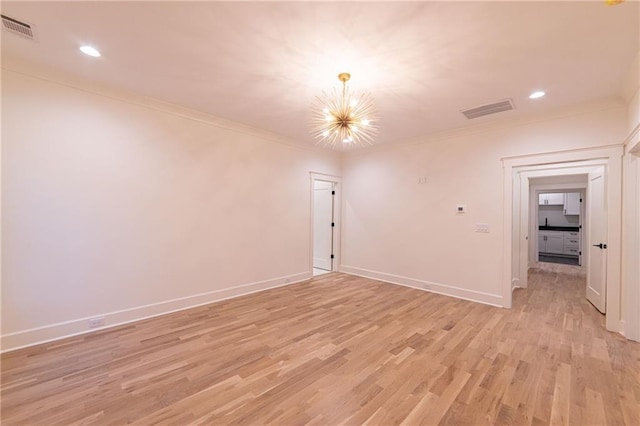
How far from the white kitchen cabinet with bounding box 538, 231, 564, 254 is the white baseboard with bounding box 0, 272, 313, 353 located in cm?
934

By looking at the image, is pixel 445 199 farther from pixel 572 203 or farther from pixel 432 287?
pixel 572 203

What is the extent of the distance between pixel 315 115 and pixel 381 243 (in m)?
3.09

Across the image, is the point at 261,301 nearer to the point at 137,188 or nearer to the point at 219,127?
the point at 137,188

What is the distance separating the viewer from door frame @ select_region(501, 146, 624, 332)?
3.35m

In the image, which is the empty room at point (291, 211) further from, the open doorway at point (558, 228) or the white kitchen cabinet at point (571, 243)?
the white kitchen cabinet at point (571, 243)

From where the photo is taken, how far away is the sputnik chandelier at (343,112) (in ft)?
9.39

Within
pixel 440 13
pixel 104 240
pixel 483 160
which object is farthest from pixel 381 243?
pixel 104 240

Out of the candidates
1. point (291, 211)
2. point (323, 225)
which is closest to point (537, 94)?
point (291, 211)

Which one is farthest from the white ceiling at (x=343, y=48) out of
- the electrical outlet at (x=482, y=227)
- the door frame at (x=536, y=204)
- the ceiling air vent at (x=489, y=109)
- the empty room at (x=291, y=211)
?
the door frame at (x=536, y=204)

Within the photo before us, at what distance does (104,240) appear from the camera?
327 centimetres

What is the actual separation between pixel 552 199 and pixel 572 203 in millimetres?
612

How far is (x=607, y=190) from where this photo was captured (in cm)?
351

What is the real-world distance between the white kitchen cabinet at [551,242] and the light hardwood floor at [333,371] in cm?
602

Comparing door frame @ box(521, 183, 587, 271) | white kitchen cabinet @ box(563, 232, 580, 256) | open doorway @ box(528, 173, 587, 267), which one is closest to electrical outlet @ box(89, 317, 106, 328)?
door frame @ box(521, 183, 587, 271)
